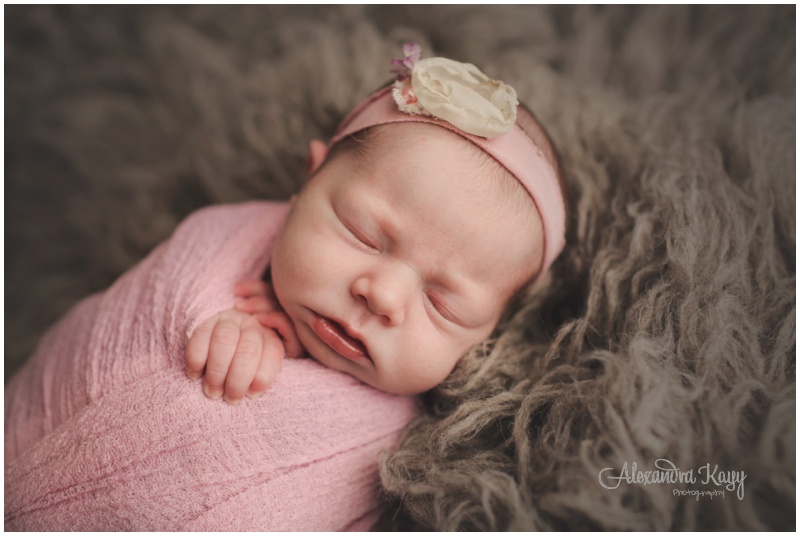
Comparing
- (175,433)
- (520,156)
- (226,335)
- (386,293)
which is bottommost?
(175,433)

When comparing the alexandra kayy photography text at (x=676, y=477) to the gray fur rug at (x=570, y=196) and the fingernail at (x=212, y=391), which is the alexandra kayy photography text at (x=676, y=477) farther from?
the fingernail at (x=212, y=391)

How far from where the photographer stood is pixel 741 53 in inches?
50.6

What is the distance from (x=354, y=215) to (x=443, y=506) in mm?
434

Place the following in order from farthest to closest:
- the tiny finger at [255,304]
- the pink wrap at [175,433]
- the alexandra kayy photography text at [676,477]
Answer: the tiny finger at [255,304] < the pink wrap at [175,433] < the alexandra kayy photography text at [676,477]

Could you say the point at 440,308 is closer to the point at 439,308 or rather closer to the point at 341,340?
the point at 439,308

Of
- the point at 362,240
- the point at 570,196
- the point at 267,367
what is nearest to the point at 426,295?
the point at 362,240

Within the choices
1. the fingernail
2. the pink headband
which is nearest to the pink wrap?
the fingernail

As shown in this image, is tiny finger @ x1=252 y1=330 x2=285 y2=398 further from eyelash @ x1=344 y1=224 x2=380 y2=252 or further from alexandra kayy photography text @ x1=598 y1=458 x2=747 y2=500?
alexandra kayy photography text @ x1=598 y1=458 x2=747 y2=500

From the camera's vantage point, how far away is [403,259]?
2.94 ft

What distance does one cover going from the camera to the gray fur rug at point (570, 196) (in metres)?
0.74

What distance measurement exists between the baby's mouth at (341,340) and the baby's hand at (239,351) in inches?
3.0

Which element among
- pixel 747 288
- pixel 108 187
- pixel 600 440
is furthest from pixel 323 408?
pixel 108 187

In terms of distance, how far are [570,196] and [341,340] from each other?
0.51 meters

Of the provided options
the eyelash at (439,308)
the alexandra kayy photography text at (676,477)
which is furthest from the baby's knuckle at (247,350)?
the alexandra kayy photography text at (676,477)
